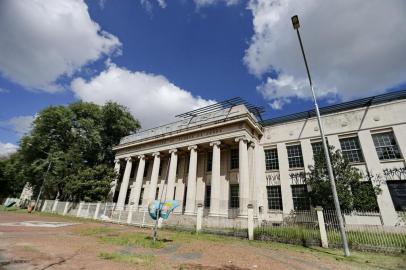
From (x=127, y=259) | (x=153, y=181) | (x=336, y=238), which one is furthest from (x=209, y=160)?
(x=127, y=259)

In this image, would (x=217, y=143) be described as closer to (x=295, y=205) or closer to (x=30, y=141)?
(x=295, y=205)

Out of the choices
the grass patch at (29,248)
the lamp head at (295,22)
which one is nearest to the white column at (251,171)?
the lamp head at (295,22)

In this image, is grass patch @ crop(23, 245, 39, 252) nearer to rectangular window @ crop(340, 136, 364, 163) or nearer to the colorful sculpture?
the colorful sculpture

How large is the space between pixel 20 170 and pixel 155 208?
3383cm

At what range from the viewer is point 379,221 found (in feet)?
46.9

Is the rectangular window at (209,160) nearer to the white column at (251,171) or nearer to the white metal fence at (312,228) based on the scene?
the white column at (251,171)

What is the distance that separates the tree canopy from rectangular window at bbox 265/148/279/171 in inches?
740

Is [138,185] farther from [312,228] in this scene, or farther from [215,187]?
[312,228]

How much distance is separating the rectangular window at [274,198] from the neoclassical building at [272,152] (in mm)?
82

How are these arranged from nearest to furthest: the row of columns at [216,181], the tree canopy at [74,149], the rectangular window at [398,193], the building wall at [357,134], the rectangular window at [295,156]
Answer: the rectangular window at [398,193] < the building wall at [357,134] < the row of columns at [216,181] < the rectangular window at [295,156] < the tree canopy at [74,149]

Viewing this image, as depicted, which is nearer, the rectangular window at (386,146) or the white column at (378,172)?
the white column at (378,172)

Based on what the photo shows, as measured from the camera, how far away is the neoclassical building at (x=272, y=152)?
15742 millimetres

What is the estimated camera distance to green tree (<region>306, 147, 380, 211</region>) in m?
14.1

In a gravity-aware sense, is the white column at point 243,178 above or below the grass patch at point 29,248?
above
